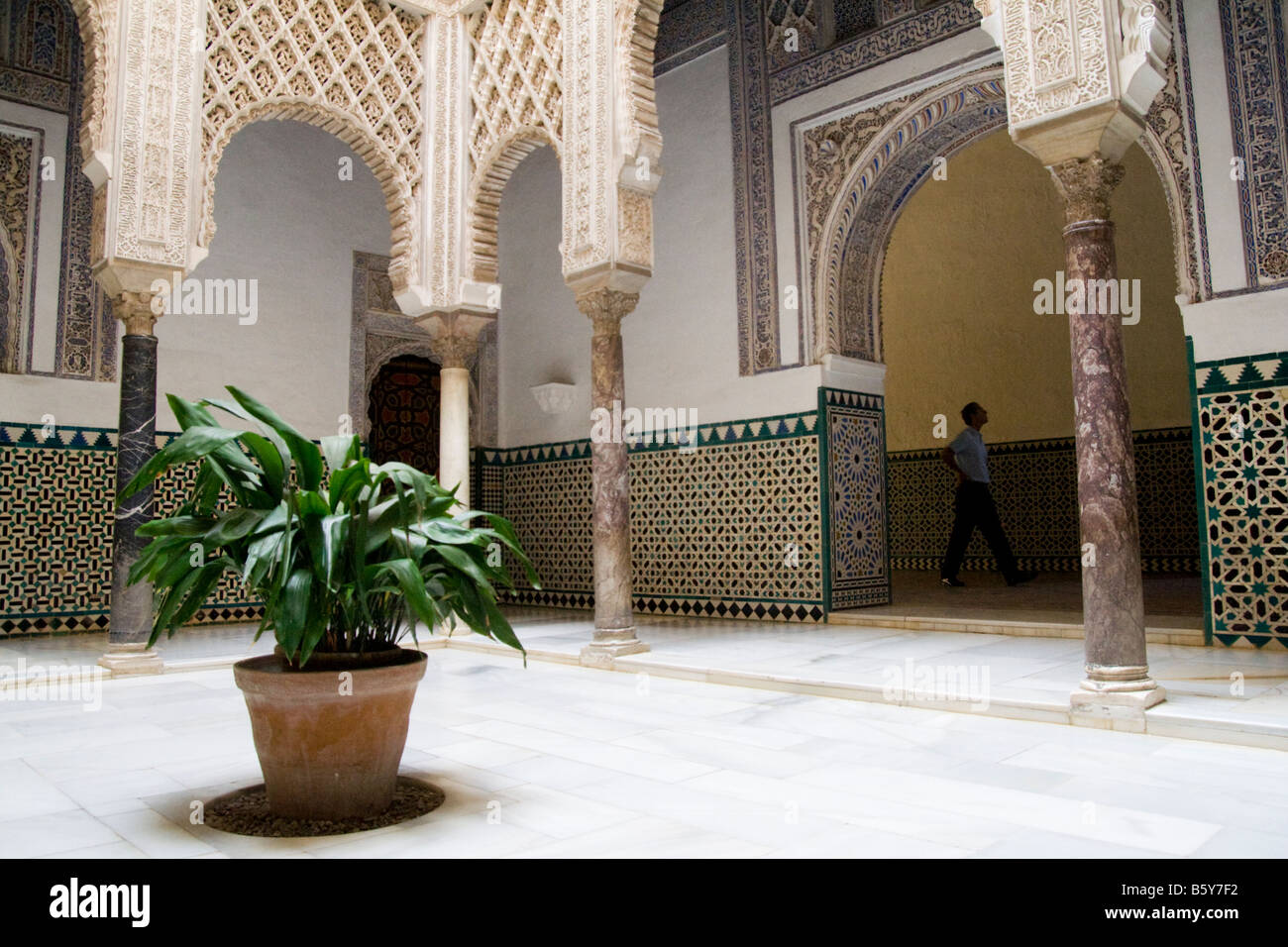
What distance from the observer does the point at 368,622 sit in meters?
2.42

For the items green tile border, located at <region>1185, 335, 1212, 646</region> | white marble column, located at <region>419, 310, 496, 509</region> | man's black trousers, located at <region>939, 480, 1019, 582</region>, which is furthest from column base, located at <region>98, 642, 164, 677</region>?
man's black trousers, located at <region>939, 480, 1019, 582</region>

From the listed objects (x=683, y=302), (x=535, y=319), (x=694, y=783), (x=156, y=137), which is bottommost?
(x=694, y=783)

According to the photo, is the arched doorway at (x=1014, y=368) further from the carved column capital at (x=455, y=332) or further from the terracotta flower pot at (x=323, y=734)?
the terracotta flower pot at (x=323, y=734)

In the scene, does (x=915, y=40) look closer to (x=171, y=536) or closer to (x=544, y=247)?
(x=544, y=247)

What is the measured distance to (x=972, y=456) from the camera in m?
7.33

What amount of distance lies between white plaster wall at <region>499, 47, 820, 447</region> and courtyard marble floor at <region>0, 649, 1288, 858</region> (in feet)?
11.1

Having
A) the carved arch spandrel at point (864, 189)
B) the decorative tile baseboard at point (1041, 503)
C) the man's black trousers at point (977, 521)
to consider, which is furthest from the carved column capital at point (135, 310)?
the decorative tile baseboard at point (1041, 503)

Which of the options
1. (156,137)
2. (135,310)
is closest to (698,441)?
(135,310)

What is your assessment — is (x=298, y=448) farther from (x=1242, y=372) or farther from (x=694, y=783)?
(x=1242, y=372)

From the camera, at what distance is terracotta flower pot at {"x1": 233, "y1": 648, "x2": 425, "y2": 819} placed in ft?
7.51

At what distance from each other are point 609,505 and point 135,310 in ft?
8.70

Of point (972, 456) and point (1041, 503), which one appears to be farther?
point (1041, 503)

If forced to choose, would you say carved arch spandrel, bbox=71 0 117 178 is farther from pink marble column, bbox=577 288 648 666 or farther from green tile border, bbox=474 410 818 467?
green tile border, bbox=474 410 818 467
